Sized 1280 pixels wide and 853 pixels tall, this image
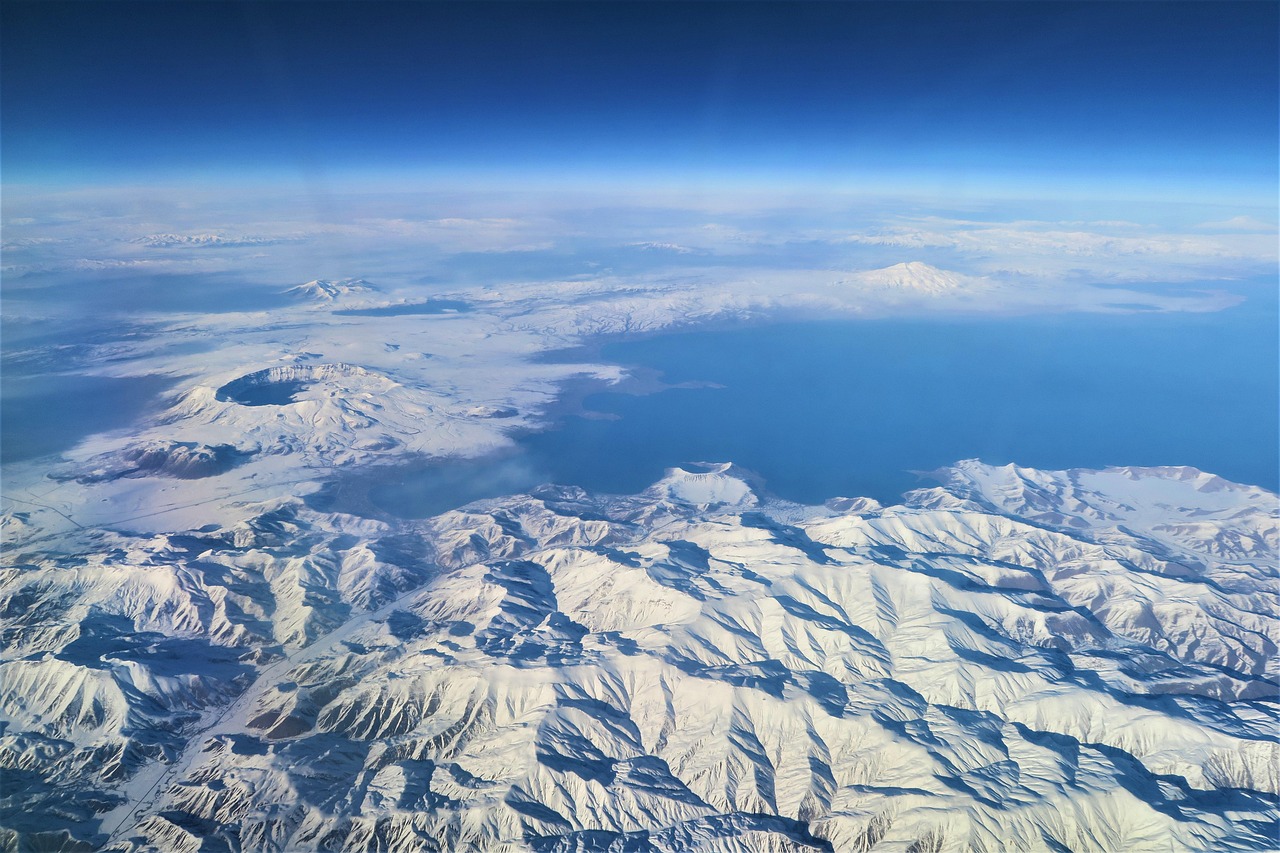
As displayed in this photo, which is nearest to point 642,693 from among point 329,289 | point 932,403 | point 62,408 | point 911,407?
point 911,407

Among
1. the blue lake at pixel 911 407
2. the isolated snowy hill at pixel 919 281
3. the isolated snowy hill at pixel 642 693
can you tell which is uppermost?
the isolated snowy hill at pixel 919 281

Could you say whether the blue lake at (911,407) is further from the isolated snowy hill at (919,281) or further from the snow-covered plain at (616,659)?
the isolated snowy hill at (919,281)

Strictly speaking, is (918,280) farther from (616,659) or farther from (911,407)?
(616,659)

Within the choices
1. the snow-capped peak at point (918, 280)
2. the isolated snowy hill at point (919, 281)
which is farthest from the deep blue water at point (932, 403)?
the snow-capped peak at point (918, 280)

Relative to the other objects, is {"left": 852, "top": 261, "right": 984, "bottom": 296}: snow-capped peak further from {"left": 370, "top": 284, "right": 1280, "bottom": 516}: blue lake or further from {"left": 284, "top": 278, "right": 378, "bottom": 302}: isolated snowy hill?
{"left": 284, "top": 278, "right": 378, "bottom": 302}: isolated snowy hill

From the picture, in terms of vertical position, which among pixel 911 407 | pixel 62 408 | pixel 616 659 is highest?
pixel 62 408

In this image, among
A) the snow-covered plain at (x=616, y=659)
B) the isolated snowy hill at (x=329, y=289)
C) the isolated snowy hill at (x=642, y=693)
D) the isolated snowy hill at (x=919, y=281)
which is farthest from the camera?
the isolated snowy hill at (x=919, y=281)

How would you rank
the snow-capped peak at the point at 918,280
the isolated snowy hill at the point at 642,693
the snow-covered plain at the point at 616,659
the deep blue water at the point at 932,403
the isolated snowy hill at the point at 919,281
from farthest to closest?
the snow-capped peak at the point at 918,280, the isolated snowy hill at the point at 919,281, the deep blue water at the point at 932,403, the snow-covered plain at the point at 616,659, the isolated snowy hill at the point at 642,693
